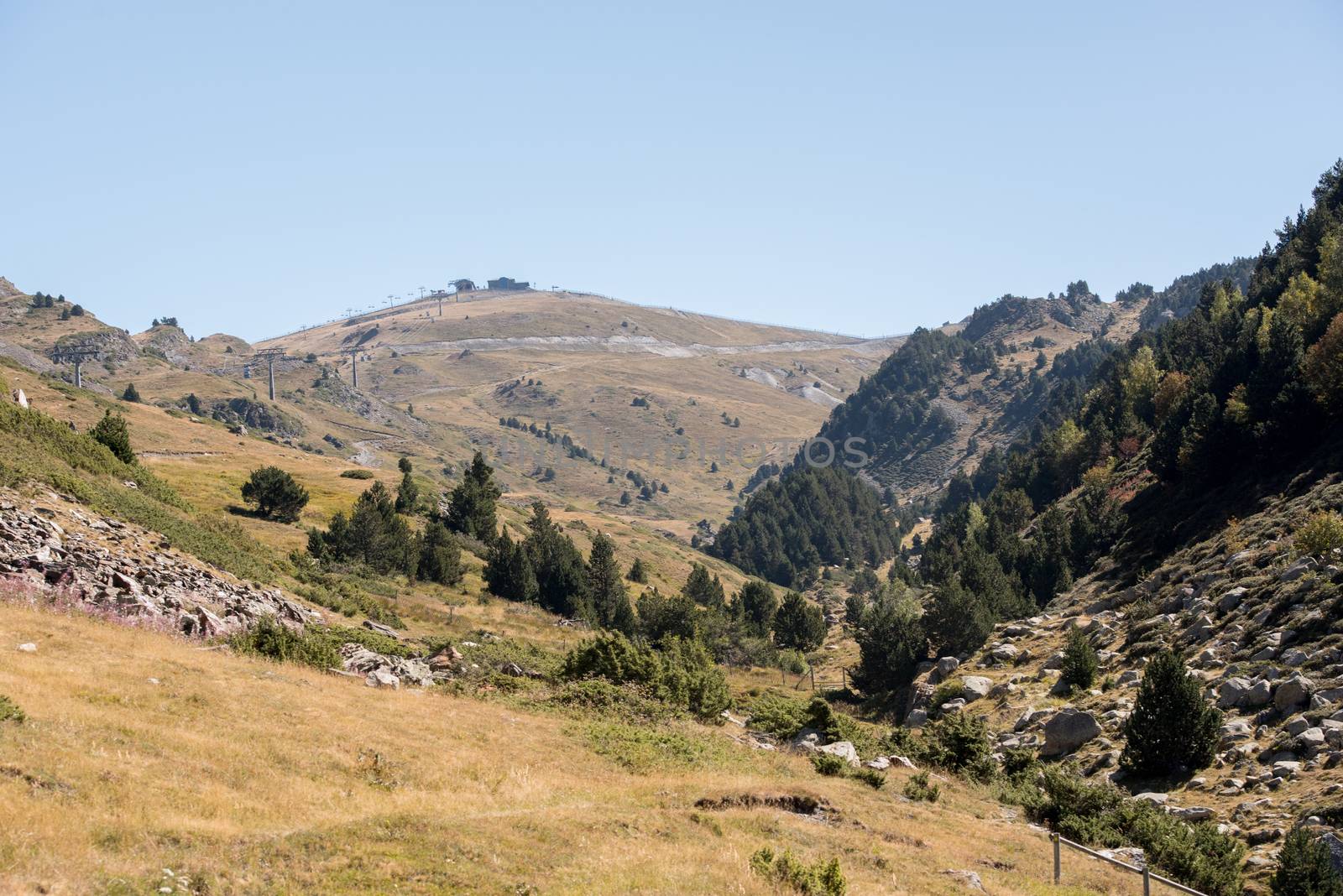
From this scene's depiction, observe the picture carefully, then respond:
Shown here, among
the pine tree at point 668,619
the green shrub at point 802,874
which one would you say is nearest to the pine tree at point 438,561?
the pine tree at point 668,619

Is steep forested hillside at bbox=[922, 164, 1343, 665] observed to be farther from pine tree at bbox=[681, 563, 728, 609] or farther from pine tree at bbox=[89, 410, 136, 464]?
pine tree at bbox=[89, 410, 136, 464]

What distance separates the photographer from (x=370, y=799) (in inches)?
675

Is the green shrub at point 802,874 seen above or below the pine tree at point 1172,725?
above

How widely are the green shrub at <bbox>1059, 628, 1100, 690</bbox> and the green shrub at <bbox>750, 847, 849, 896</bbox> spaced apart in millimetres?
29689

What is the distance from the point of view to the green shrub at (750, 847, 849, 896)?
1491cm

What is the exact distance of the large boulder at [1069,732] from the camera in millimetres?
35625

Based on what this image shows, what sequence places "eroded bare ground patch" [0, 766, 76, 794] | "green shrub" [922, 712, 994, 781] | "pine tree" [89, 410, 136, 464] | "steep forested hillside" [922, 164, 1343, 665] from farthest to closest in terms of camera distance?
"steep forested hillside" [922, 164, 1343, 665] → "pine tree" [89, 410, 136, 464] → "green shrub" [922, 712, 994, 781] → "eroded bare ground patch" [0, 766, 76, 794]

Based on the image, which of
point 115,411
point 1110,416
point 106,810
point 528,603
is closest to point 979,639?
point 528,603

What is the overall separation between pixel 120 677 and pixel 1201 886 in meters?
23.6

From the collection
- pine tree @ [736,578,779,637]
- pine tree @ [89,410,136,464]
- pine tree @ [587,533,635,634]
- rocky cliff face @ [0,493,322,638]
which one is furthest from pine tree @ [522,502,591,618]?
rocky cliff face @ [0,493,322,638]

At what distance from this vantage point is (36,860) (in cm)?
1182

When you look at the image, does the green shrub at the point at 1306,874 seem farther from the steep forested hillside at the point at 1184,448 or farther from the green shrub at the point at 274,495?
the green shrub at the point at 274,495

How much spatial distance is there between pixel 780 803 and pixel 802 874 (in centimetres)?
610

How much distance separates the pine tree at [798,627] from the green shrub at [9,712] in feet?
210
